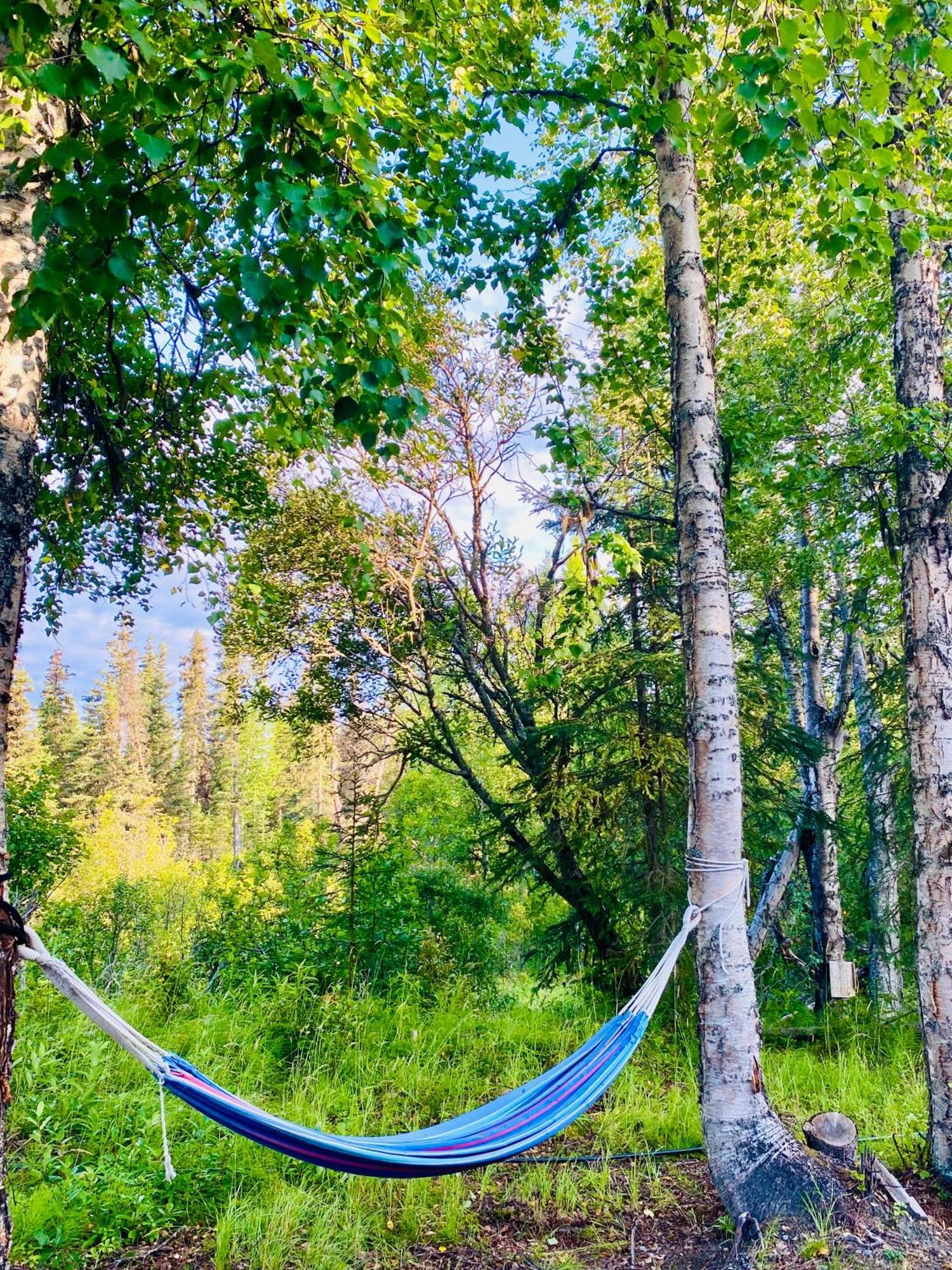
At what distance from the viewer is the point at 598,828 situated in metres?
3.84

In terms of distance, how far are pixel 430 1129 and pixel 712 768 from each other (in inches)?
48.0

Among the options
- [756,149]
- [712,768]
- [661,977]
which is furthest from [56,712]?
[756,149]

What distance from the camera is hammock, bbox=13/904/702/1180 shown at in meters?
1.42

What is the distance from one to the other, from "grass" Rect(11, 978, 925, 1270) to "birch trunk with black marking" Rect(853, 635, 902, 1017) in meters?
1.70

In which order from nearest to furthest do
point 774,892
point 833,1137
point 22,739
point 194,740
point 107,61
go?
point 107,61 → point 833,1137 → point 774,892 → point 22,739 → point 194,740

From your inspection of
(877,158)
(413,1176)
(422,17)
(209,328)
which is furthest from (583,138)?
(413,1176)

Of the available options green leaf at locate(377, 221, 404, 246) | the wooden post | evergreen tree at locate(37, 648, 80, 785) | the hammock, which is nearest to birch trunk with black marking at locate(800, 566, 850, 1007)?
the wooden post

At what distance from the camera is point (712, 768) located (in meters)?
1.96

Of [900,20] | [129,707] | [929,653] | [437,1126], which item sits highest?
[129,707]

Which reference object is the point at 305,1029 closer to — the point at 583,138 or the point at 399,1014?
the point at 399,1014

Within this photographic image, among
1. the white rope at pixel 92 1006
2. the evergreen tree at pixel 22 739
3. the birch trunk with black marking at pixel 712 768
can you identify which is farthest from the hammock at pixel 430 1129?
the evergreen tree at pixel 22 739

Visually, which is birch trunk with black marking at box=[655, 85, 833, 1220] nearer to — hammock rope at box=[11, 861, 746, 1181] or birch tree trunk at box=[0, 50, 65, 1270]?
hammock rope at box=[11, 861, 746, 1181]

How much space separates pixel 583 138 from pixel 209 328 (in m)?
2.87

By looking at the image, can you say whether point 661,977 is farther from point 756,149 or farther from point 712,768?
point 756,149
